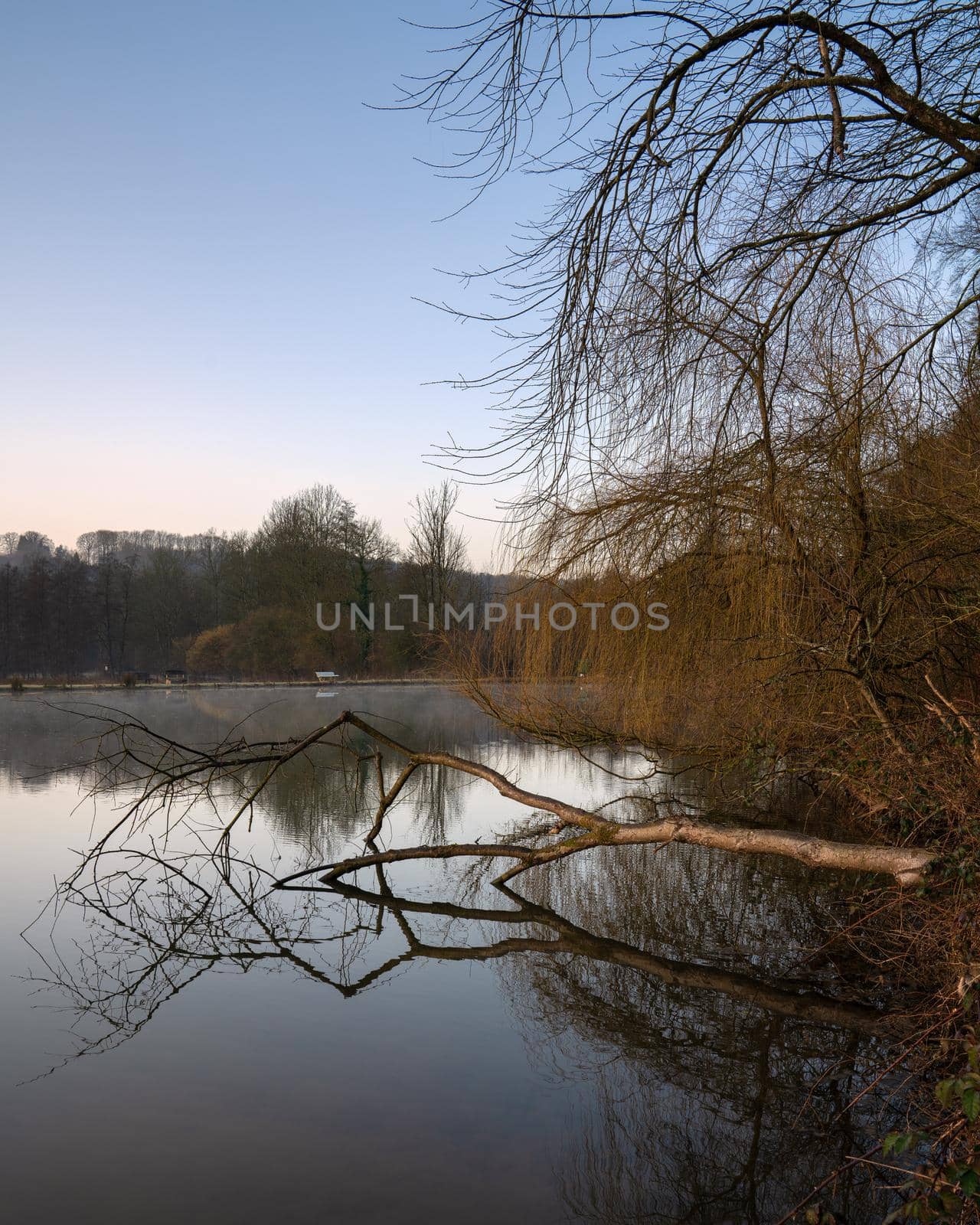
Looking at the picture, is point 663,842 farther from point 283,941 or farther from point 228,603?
point 228,603

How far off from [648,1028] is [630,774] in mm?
7056

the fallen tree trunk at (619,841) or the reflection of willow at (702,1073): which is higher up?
the fallen tree trunk at (619,841)

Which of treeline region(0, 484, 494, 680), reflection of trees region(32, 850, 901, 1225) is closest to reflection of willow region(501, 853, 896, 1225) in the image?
reflection of trees region(32, 850, 901, 1225)

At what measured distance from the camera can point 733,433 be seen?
4.81m

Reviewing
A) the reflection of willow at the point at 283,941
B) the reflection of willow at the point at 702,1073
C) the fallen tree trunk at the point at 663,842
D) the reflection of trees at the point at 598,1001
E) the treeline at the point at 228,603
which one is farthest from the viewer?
the treeline at the point at 228,603

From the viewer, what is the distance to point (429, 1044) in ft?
13.6

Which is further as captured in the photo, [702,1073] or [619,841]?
[619,841]

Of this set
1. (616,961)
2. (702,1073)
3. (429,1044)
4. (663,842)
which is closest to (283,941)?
(429,1044)

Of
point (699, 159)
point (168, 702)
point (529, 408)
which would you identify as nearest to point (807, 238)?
point (699, 159)

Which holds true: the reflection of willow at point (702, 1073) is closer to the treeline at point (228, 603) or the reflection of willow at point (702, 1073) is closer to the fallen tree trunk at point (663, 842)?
the fallen tree trunk at point (663, 842)

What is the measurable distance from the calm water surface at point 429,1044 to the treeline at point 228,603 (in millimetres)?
17968

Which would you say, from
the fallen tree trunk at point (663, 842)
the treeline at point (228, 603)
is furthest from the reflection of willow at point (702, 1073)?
the treeline at point (228, 603)

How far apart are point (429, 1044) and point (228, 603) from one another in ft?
115

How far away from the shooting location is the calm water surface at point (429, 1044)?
9.98 feet
